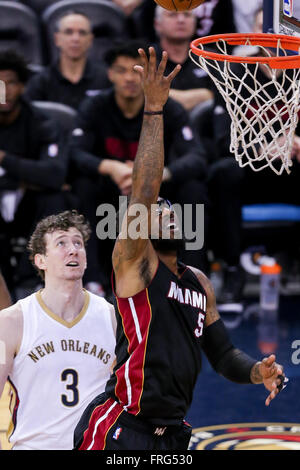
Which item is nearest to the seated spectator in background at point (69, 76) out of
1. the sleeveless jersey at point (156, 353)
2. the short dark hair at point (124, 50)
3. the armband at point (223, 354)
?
the short dark hair at point (124, 50)

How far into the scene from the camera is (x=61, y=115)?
7.51 metres

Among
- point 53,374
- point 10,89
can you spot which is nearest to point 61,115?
point 10,89

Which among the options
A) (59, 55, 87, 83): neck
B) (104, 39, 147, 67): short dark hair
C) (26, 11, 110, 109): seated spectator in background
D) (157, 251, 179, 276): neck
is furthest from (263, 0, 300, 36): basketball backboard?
(59, 55, 87, 83): neck

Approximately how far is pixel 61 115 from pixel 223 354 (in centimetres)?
422

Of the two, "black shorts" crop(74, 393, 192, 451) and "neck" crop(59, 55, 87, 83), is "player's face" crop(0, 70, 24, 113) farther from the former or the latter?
"black shorts" crop(74, 393, 192, 451)

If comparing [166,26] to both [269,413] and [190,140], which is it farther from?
[269,413]

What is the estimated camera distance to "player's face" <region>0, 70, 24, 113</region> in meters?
6.88

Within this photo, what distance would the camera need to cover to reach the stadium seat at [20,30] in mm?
8250

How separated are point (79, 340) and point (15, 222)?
320 cm

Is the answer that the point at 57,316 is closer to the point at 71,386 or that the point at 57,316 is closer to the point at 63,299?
the point at 63,299

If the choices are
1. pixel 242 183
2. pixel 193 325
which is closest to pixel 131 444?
pixel 193 325

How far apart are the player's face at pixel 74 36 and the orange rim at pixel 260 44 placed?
12.3 ft

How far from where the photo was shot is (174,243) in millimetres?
3570

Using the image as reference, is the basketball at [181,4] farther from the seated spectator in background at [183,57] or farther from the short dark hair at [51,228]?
the seated spectator in background at [183,57]
